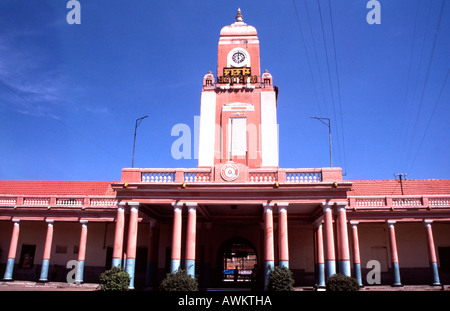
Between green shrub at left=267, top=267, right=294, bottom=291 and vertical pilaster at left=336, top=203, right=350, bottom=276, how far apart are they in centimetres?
291

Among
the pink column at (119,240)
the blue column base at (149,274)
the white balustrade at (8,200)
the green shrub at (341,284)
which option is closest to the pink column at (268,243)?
the green shrub at (341,284)

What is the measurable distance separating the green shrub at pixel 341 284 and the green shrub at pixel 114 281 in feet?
30.3

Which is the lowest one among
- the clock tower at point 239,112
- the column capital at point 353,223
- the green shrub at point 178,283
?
the green shrub at point 178,283

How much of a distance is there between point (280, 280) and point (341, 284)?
2605 millimetres

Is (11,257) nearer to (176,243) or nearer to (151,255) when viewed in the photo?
(151,255)

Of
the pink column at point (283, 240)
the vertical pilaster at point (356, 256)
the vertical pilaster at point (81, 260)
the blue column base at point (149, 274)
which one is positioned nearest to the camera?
the pink column at point (283, 240)

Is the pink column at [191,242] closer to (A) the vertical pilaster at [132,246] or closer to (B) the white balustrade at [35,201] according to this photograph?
(A) the vertical pilaster at [132,246]

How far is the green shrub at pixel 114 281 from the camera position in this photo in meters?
16.0

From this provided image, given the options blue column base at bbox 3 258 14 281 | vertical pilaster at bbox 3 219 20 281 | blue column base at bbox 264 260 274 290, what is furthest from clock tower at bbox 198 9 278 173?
blue column base at bbox 3 258 14 281

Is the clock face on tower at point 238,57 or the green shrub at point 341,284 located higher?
the clock face on tower at point 238,57

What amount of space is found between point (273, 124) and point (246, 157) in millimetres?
3145

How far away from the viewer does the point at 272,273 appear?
16359 mm

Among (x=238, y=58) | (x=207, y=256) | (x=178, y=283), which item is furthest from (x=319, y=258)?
(x=238, y=58)

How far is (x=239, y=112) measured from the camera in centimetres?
2641
